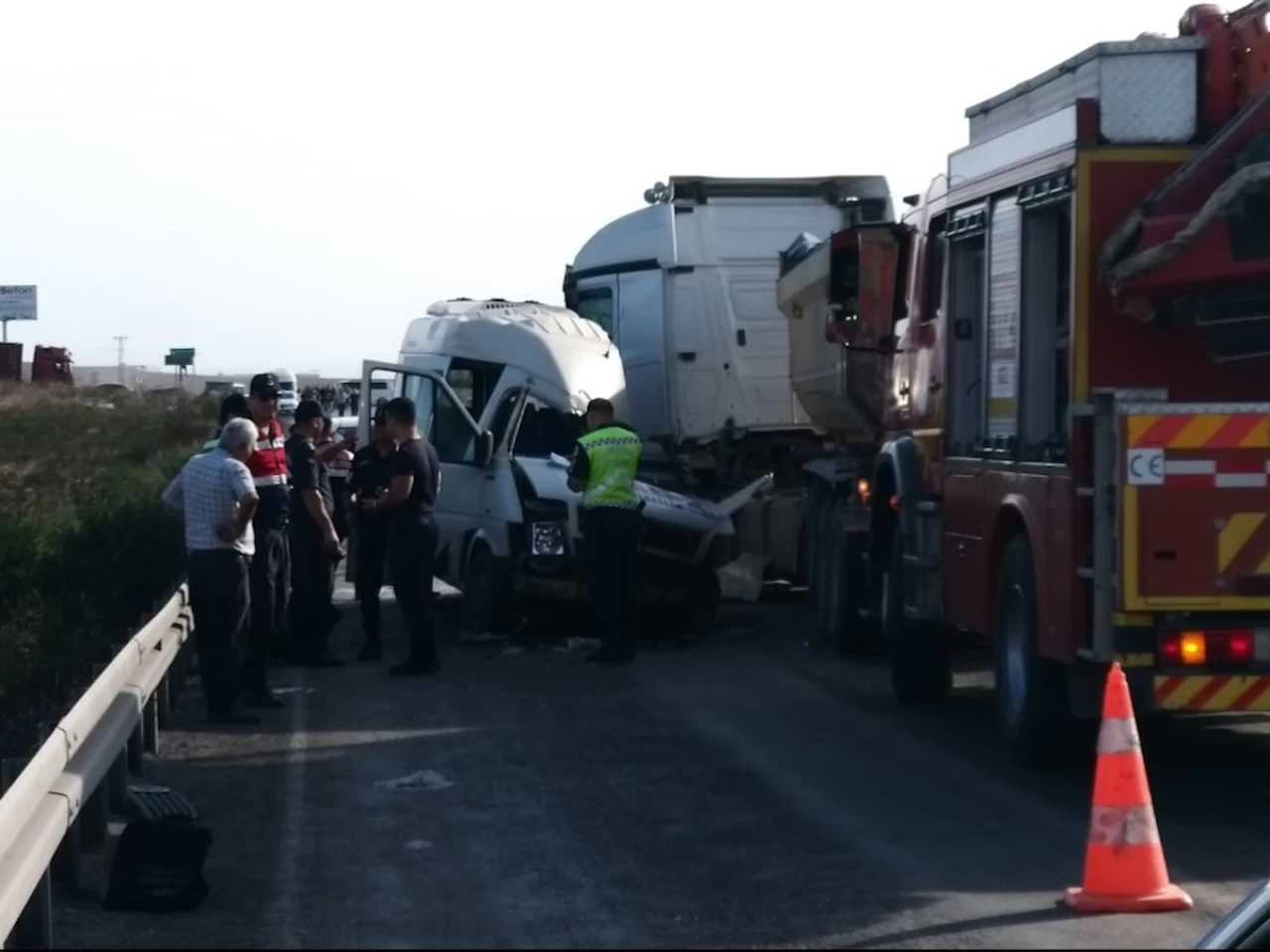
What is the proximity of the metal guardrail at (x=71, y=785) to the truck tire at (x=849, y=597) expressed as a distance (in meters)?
5.70

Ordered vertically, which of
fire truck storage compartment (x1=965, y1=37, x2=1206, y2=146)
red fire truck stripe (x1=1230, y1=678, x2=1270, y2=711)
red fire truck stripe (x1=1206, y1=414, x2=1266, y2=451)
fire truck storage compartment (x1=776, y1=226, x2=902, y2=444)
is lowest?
red fire truck stripe (x1=1230, y1=678, x2=1270, y2=711)

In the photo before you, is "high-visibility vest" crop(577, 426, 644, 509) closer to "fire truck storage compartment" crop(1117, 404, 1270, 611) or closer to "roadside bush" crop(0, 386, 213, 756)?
"roadside bush" crop(0, 386, 213, 756)

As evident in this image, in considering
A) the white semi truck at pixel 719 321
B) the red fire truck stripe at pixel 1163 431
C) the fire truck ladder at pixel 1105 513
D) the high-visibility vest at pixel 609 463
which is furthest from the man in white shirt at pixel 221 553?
the white semi truck at pixel 719 321

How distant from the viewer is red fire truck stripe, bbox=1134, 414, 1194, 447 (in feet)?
29.5

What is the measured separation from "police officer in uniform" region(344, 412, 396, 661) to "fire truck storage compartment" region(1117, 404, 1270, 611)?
7255mm

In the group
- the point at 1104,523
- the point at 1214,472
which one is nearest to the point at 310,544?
the point at 1104,523

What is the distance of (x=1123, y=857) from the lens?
291 inches

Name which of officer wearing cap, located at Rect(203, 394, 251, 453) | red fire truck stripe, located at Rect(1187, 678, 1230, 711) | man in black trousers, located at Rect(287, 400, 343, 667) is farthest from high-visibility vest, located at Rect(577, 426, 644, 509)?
red fire truck stripe, located at Rect(1187, 678, 1230, 711)

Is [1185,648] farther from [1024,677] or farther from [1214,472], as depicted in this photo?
[1024,677]

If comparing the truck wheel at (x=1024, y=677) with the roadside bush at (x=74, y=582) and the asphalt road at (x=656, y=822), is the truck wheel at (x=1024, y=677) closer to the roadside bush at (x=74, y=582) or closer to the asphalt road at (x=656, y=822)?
the asphalt road at (x=656, y=822)

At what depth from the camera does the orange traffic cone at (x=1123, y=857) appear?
24.1 ft

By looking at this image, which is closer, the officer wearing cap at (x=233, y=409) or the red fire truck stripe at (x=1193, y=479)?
the red fire truck stripe at (x=1193, y=479)

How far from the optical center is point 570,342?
17.5 metres

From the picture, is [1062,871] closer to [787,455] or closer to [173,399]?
[787,455]
